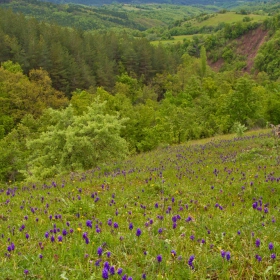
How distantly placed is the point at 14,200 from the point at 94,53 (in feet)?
277

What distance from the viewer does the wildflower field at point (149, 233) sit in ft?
11.6

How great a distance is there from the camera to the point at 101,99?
5459 centimetres

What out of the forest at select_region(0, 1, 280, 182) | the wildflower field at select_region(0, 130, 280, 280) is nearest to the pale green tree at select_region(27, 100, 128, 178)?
the forest at select_region(0, 1, 280, 182)

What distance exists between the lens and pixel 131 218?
586 centimetres

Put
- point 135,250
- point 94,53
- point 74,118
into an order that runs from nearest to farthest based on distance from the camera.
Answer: point 135,250, point 74,118, point 94,53

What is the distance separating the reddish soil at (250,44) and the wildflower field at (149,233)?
13480 cm

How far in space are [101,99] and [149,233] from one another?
168ft

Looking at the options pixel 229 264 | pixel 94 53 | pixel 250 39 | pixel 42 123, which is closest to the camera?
pixel 229 264

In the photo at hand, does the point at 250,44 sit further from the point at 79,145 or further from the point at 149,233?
the point at 149,233

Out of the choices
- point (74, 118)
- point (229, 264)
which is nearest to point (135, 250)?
point (229, 264)

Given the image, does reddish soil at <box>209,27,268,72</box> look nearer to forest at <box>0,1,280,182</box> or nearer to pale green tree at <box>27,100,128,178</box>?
forest at <box>0,1,280,182</box>

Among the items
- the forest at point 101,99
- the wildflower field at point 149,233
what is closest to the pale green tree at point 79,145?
the forest at point 101,99

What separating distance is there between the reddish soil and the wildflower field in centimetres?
13480

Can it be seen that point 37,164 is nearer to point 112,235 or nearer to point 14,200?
point 14,200
